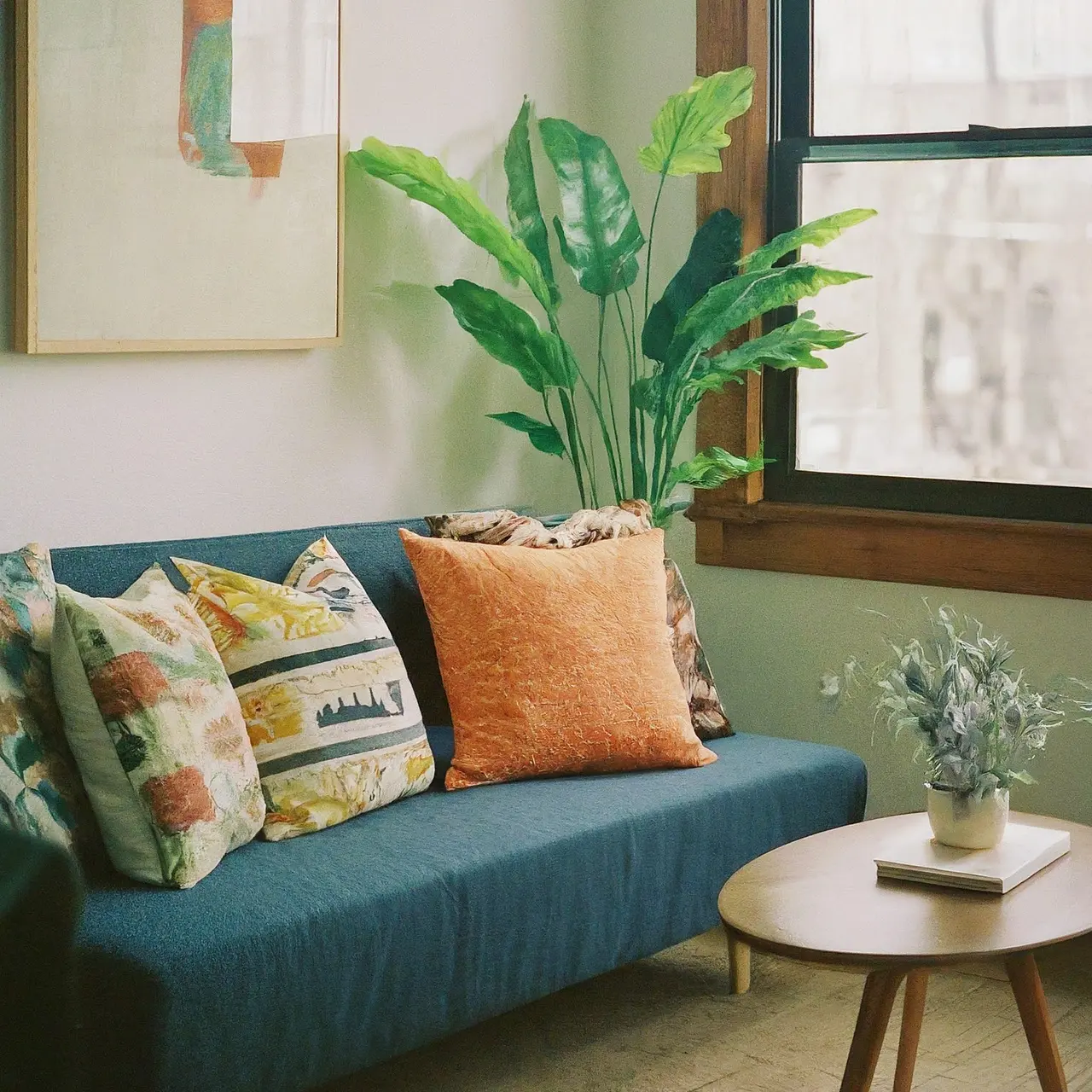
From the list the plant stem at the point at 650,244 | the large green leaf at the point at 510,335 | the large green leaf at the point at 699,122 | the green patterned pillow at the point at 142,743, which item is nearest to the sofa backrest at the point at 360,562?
the green patterned pillow at the point at 142,743

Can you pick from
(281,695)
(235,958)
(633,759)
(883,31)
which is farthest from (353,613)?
(883,31)

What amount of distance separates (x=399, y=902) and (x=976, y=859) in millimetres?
858

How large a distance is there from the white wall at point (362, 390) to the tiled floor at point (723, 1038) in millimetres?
1173

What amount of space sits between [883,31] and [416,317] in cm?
127

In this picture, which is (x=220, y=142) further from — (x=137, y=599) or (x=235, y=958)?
(x=235, y=958)

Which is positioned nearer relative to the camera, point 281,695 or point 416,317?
point 281,695

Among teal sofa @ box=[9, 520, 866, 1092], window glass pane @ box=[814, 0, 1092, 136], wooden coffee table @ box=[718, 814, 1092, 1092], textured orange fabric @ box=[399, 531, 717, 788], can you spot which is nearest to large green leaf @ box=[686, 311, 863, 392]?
window glass pane @ box=[814, 0, 1092, 136]

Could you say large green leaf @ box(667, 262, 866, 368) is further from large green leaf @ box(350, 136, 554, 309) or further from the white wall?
the white wall

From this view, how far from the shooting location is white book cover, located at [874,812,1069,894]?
7.46 ft

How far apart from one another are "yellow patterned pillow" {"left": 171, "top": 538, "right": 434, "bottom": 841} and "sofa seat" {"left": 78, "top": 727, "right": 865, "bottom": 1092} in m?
0.06

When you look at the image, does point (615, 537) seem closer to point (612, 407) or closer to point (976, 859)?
point (612, 407)

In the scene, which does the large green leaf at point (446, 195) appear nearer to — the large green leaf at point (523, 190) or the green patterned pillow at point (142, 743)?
the large green leaf at point (523, 190)

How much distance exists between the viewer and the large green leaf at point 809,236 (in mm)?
3406

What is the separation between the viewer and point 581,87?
4090 mm
